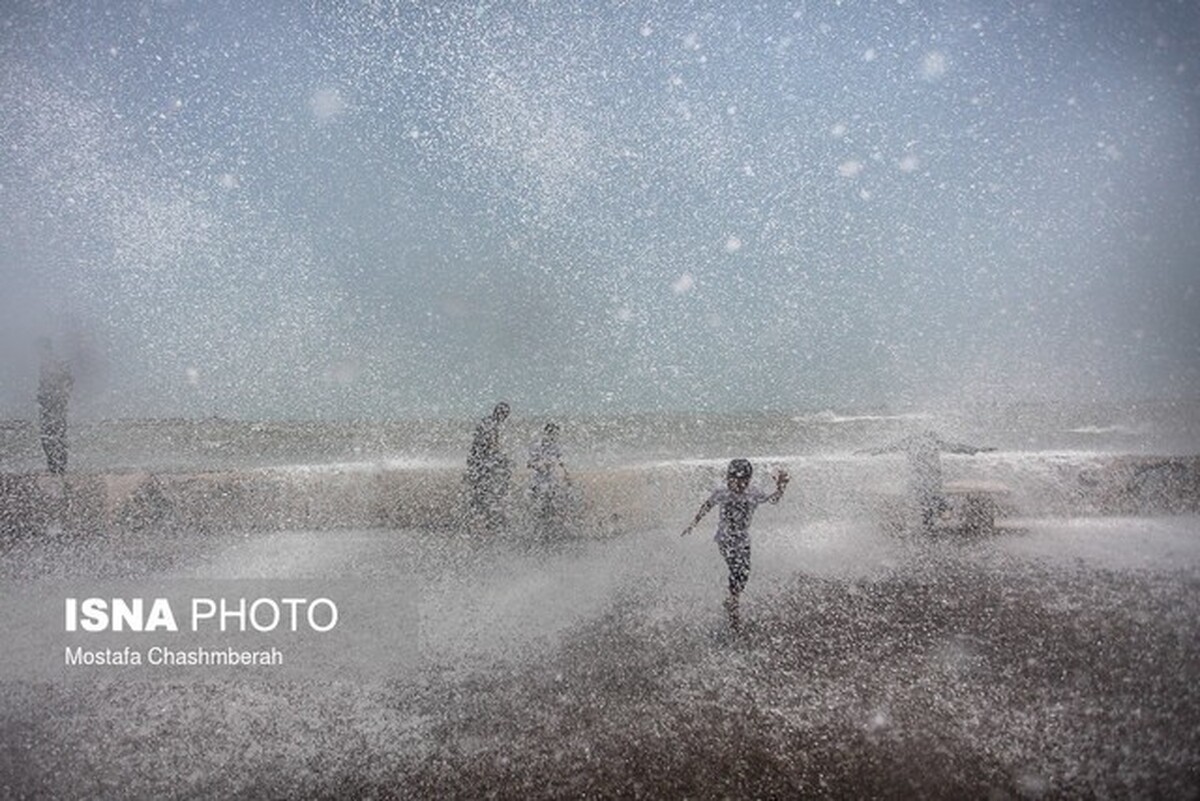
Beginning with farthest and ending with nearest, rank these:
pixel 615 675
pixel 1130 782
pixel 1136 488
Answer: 1. pixel 1136 488
2. pixel 615 675
3. pixel 1130 782

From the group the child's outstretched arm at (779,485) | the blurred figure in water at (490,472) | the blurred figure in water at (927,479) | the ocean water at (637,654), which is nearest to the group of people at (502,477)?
the blurred figure in water at (490,472)

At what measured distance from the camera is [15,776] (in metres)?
3.67

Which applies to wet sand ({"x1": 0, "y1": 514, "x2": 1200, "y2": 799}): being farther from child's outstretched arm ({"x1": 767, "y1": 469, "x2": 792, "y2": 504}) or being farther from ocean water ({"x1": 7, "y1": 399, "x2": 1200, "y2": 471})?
ocean water ({"x1": 7, "y1": 399, "x2": 1200, "y2": 471})

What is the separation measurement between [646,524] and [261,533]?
19.2ft

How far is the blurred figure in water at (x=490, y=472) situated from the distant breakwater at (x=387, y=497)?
1.97ft

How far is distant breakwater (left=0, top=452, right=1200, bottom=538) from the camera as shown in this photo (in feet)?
31.9

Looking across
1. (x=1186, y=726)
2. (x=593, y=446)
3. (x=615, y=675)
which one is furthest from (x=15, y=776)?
(x=593, y=446)

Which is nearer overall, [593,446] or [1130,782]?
[1130,782]

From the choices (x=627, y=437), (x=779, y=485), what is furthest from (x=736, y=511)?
(x=627, y=437)

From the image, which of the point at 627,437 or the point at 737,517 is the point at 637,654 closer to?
the point at 737,517

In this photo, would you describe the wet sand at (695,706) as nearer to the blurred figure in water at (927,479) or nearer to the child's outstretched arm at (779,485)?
the child's outstretched arm at (779,485)

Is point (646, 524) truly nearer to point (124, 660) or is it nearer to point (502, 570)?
point (502, 570)

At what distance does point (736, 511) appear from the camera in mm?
6355

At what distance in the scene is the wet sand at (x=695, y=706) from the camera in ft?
12.1
